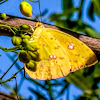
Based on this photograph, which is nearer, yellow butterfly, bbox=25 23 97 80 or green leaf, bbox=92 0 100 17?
yellow butterfly, bbox=25 23 97 80

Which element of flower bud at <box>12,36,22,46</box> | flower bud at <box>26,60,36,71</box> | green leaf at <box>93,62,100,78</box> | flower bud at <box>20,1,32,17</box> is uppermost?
flower bud at <box>20,1,32,17</box>

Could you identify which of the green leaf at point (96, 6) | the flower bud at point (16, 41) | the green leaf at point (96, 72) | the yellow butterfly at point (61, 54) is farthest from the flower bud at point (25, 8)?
the green leaf at point (96, 6)

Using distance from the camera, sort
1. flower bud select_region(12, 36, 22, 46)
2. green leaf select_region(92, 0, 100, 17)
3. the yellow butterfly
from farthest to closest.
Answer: green leaf select_region(92, 0, 100, 17) → the yellow butterfly → flower bud select_region(12, 36, 22, 46)

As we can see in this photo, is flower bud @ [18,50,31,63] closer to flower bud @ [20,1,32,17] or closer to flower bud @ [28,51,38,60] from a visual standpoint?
flower bud @ [28,51,38,60]

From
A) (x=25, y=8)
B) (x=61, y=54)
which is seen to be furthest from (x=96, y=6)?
(x=25, y=8)

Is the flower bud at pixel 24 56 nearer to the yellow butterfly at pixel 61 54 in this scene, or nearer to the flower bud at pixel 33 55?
the flower bud at pixel 33 55

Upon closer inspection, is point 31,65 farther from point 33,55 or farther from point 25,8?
point 25,8

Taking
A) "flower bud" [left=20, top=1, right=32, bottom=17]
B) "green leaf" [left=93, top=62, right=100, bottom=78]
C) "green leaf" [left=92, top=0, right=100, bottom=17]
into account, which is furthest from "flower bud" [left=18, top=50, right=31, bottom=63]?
"green leaf" [left=92, top=0, right=100, bottom=17]
